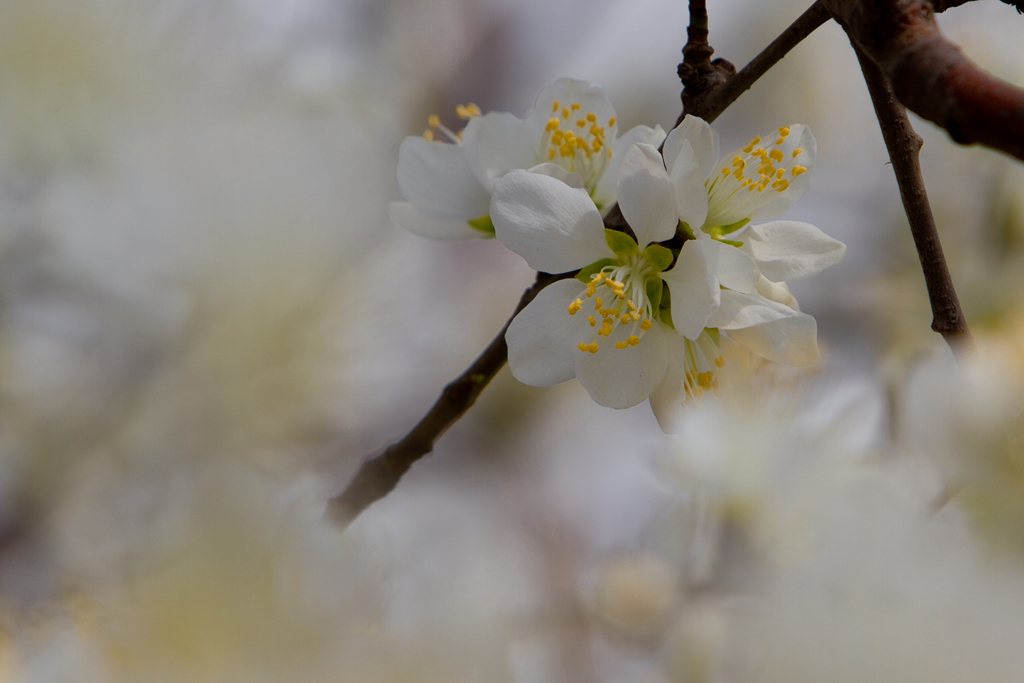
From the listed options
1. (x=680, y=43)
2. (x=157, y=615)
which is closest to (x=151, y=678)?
(x=157, y=615)

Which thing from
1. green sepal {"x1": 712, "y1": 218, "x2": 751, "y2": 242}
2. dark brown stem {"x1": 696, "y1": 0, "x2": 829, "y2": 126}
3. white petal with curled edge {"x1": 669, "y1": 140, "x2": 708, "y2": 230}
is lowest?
green sepal {"x1": 712, "y1": 218, "x2": 751, "y2": 242}

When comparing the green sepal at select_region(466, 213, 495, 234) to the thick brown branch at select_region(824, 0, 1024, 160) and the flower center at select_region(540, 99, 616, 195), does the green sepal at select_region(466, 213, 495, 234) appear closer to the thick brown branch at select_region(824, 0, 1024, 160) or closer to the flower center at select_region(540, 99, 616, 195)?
the flower center at select_region(540, 99, 616, 195)

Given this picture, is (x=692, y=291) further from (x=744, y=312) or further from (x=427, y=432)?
(x=427, y=432)

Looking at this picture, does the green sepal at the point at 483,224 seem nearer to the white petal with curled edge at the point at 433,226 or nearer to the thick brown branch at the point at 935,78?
the white petal with curled edge at the point at 433,226

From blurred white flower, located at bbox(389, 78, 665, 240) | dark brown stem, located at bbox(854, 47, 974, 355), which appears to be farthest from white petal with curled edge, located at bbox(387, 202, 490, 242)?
dark brown stem, located at bbox(854, 47, 974, 355)

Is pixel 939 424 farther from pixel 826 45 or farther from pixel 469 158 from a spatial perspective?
pixel 826 45

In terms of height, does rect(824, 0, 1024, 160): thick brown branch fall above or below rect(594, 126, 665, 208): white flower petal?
above
